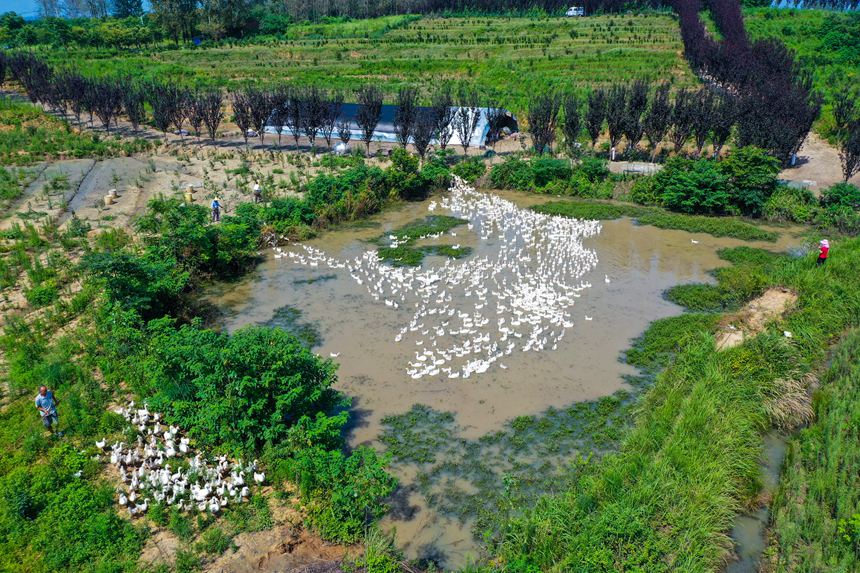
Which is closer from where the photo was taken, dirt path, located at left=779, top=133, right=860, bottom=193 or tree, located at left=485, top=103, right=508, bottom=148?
dirt path, located at left=779, top=133, right=860, bottom=193

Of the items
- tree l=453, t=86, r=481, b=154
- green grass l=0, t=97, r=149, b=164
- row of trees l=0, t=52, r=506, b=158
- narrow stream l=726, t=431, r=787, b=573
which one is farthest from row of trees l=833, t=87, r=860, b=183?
green grass l=0, t=97, r=149, b=164

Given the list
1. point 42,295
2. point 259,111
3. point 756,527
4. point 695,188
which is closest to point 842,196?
point 695,188

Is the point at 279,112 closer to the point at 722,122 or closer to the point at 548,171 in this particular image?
the point at 548,171

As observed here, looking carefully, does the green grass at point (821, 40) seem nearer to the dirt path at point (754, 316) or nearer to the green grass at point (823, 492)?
the dirt path at point (754, 316)

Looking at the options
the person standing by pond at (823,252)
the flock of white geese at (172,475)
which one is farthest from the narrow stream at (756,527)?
the person standing by pond at (823,252)

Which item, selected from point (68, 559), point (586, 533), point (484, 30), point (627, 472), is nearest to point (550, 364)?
point (627, 472)

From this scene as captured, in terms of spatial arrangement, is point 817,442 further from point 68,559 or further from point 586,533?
point 68,559

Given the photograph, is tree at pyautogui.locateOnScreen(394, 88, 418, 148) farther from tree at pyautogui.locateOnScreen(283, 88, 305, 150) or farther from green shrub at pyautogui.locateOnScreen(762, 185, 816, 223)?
green shrub at pyautogui.locateOnScreen(762, 185, 816, 223)
